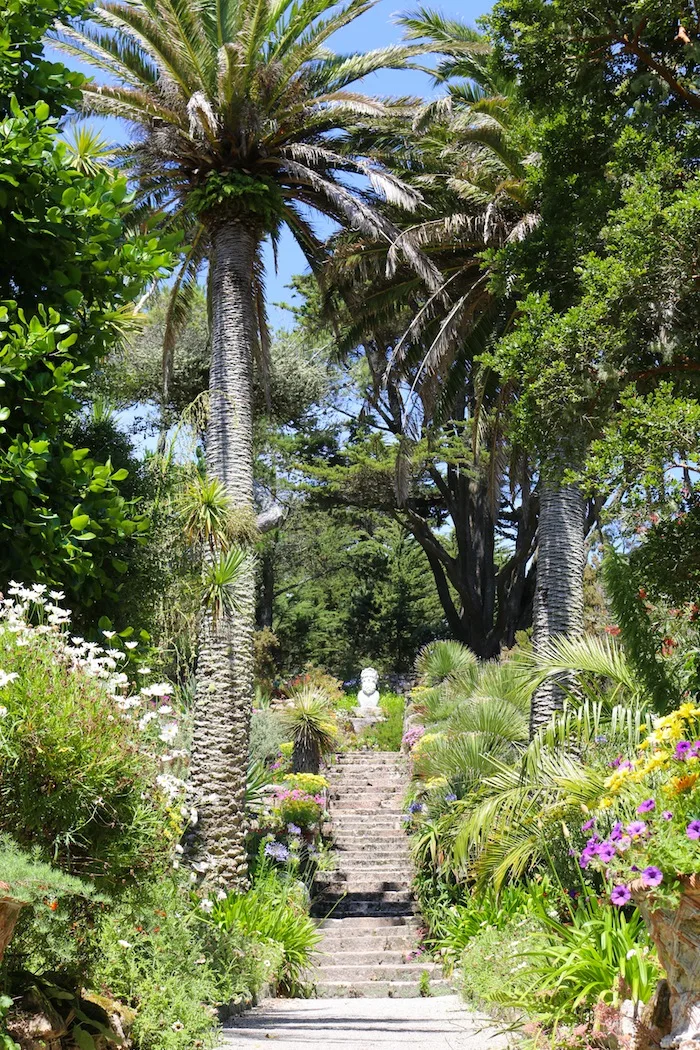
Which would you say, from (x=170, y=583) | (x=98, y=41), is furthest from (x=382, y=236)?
(x=170, y=583)

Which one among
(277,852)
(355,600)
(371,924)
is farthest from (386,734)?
(277,852)

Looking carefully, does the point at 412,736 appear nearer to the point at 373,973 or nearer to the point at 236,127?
the point at 373,973

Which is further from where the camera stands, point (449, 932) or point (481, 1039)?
point (449, 932)

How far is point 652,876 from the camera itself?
3.90m

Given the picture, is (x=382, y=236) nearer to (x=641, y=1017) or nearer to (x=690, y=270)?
(x=690, y=270)

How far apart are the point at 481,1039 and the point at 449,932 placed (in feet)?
13.5

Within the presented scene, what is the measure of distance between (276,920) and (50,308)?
647 centimetres

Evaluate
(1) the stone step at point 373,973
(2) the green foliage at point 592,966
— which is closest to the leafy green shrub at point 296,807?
(1) the stone step at point 373,973

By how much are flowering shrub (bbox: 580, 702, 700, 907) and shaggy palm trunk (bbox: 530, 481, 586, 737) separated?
5187 mm

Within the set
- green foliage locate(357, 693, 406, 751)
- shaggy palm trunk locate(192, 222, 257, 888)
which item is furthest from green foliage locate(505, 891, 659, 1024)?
green foliage locate(357, 693, 406, 751)

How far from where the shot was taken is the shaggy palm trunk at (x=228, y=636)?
30.5 ft

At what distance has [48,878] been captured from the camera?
3.56 meters

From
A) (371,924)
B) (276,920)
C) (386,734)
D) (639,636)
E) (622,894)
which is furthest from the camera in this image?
(386,734)

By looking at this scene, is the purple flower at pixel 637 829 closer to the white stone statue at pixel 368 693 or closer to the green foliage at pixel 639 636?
the green foliage at pixel 639 636
